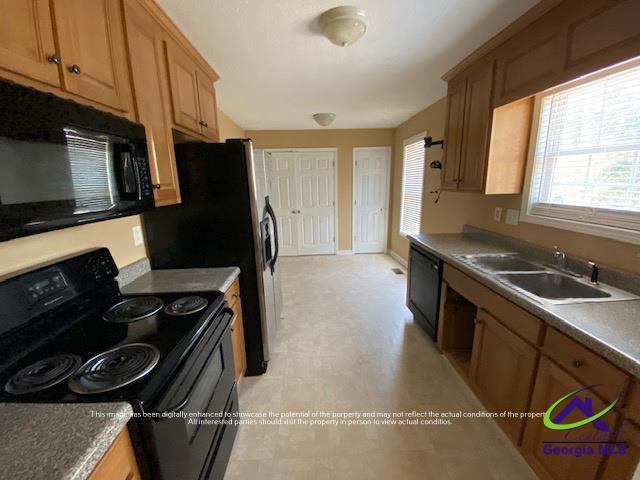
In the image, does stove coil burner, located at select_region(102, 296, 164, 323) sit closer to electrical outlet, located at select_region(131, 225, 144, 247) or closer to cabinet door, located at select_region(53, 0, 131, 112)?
electrical outlet, located at select_region(131, 225, 144, 247)

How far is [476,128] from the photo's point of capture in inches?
79.4

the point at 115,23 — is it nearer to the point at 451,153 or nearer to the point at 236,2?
the point at 236,2

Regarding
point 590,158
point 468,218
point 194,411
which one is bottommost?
point 194,411

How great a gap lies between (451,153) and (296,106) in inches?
75.8

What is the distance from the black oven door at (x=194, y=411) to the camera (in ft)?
2.63

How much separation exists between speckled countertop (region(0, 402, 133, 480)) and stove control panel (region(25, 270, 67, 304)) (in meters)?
0.44

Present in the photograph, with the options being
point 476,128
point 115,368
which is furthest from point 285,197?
point 115,368

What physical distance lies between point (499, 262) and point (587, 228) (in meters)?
0.52

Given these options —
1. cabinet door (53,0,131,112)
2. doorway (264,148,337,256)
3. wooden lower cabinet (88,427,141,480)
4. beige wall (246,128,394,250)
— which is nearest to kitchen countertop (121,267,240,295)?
wooden lower cabinet (88,427,141,480)

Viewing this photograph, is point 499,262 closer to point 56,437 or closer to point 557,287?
point 557,287

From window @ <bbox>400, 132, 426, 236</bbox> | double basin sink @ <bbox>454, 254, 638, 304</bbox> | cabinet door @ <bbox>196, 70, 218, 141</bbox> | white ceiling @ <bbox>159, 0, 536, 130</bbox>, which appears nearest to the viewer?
double basin sink @ <bbox>454, 254, 638, 304</bbox>

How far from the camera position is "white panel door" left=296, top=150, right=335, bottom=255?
15.9ft

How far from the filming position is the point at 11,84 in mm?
660

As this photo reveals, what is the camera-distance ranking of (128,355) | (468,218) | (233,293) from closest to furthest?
(128,355)
(233,293)
(468,218)
